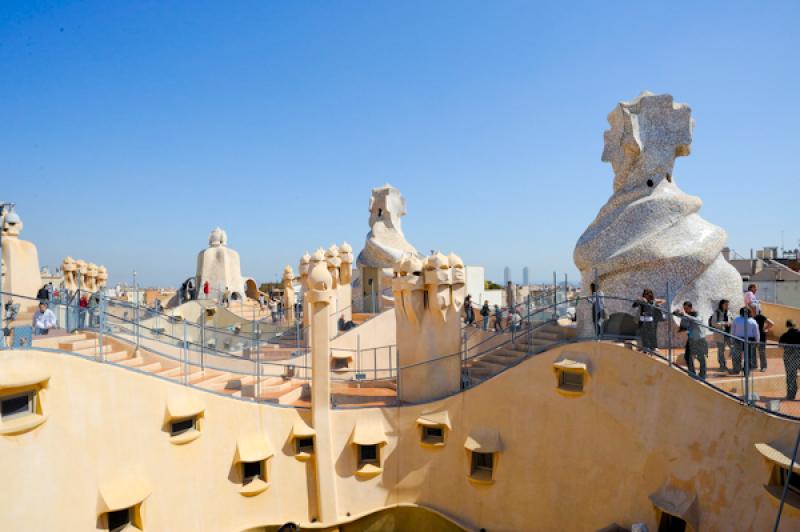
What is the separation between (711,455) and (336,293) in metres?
11.9

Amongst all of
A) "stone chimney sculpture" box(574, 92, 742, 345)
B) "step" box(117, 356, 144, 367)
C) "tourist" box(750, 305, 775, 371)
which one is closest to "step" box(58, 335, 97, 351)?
"step" box(117, 356, 144, 367)

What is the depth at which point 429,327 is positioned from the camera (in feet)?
33.1

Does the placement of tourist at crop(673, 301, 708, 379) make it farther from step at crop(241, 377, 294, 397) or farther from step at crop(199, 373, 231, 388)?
step at crop(199, 373, 231, 388)

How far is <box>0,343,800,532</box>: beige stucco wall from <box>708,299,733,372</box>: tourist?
721mm

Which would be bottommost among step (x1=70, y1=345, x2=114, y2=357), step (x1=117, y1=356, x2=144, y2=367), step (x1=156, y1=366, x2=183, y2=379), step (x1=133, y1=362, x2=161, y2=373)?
step (x1=156, y1=366, x2=183, y2=379)

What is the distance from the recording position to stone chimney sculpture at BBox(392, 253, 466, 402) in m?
9.89

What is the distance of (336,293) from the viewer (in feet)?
53.0

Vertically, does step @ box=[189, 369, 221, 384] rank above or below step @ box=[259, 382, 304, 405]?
above

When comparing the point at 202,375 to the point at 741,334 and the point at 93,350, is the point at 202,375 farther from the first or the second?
the point at 741,334

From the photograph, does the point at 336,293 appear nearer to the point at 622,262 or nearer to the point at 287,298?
the point at 287,298

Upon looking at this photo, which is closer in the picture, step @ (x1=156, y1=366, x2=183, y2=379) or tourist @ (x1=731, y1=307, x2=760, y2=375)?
tourist @ (x1=731, y1=307, x2=760, y2=375)

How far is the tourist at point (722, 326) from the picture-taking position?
22.4ft

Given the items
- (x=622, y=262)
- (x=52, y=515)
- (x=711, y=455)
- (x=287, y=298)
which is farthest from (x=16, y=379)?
(x=287, y=298)

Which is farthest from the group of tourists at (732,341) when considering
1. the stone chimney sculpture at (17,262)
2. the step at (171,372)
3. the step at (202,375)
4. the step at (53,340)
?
the stone chimney sculpture at (17,262)
